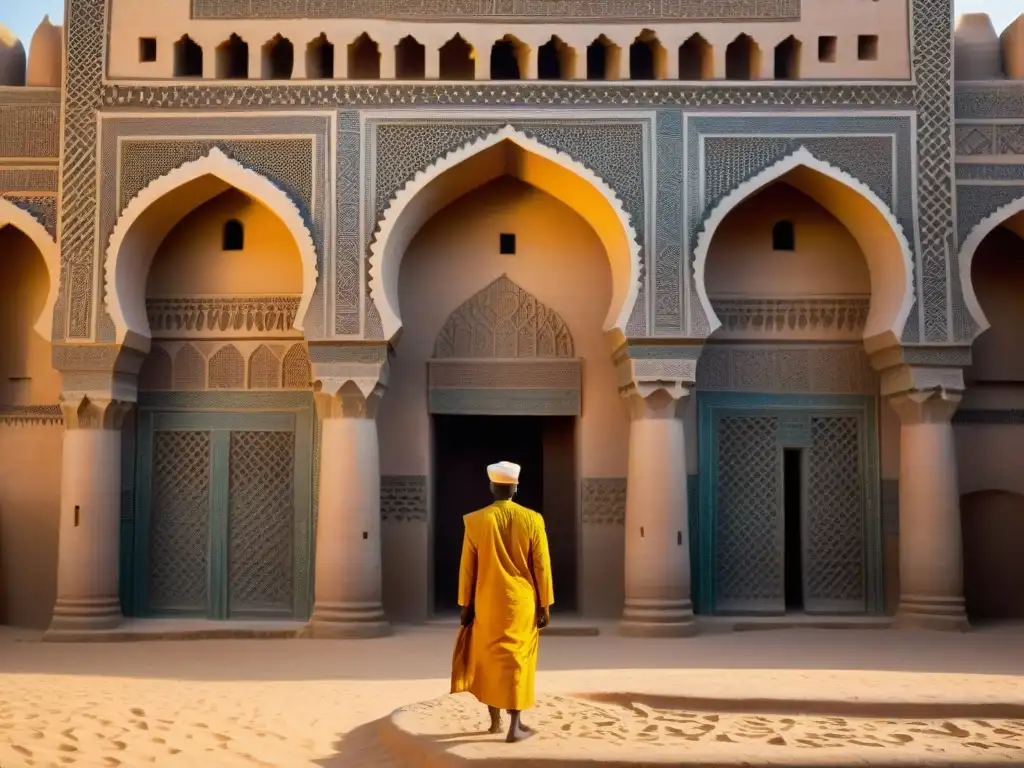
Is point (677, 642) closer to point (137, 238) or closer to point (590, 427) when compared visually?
Result: point (590, 427)

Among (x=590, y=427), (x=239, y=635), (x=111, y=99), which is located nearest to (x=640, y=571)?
(x=590, y=427)

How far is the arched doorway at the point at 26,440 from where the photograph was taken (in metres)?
11.1

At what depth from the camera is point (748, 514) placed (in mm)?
10953

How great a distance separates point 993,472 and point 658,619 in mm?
3787

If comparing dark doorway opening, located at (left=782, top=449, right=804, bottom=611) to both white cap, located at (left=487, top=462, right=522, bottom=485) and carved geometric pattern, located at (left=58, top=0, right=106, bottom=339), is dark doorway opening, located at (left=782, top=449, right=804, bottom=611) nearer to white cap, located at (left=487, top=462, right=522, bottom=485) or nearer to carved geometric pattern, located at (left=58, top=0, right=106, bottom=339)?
white cap, located at (left=487, top=462, right=522, bottom=485)

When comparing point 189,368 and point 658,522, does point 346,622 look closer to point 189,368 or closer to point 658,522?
point 658,522

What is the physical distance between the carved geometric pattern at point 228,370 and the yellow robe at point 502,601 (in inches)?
240

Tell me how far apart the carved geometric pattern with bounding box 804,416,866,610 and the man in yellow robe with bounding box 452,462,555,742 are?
595 centimetres

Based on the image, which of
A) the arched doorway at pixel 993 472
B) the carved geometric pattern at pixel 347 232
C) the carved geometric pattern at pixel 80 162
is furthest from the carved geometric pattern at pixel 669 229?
the carved geometric pattern at pixel 80 162

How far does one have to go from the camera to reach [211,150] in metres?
10.4

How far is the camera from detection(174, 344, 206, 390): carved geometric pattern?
11180 mm

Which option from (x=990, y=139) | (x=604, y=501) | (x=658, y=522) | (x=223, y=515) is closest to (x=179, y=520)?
(x=223, y=515)

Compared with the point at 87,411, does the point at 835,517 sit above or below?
below

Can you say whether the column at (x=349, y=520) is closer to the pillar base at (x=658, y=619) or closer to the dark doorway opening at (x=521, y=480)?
the dark doorway opening at (x=521, y=480)
